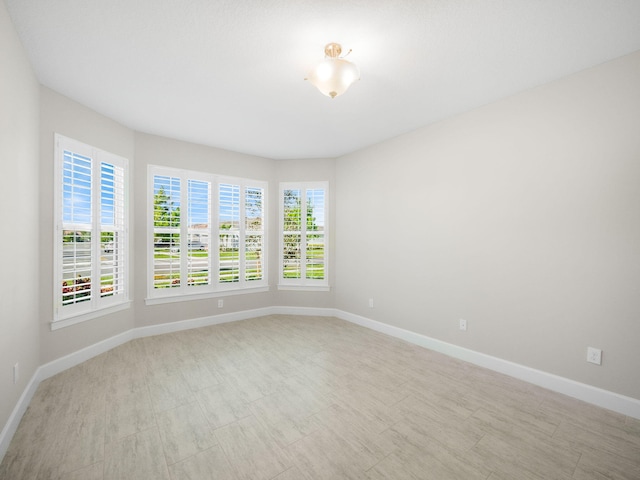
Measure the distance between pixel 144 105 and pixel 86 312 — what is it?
2.37 meters

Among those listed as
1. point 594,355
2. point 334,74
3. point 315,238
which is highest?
point 334,74

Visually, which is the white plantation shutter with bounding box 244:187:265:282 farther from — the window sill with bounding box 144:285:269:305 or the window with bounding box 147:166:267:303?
the window sill with bounding box 144:285:269:305

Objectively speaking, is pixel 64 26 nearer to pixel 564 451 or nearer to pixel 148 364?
pixel 148 364

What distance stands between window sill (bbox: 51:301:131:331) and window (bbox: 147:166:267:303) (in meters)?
0.37

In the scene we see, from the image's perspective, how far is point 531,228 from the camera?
8.54 ft

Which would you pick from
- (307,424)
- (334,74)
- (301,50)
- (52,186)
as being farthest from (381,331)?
(52,186)

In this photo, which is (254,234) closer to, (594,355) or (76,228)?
(76,228)

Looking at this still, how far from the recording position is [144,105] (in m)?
2.91

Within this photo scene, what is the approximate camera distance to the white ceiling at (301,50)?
5.58 ft

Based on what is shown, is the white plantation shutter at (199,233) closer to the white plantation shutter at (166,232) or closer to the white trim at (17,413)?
the white plantation shutter at (166,232)

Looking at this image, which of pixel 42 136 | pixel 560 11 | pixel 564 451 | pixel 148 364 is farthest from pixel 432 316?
pixel 42 136

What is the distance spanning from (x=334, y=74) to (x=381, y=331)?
338cm

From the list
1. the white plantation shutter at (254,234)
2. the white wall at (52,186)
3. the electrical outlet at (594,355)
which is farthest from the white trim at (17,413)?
the electrical outlet at (594,355)

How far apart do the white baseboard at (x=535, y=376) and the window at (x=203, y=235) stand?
264cm
